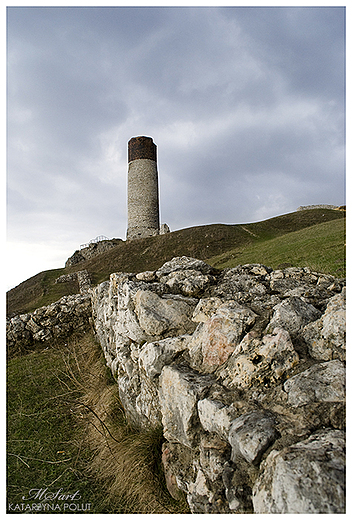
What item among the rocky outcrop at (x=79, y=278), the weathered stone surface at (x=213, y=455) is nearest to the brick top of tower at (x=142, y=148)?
the rocky outcrop at (x=79, y=278)

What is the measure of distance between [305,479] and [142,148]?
42264 mm

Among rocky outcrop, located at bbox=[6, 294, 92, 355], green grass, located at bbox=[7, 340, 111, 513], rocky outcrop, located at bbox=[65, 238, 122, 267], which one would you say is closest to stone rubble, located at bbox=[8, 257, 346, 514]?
green grass, located at bbox=[7, 340, 111, 513]

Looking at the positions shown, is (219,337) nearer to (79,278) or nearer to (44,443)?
(44,443)

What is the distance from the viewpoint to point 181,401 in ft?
9.30

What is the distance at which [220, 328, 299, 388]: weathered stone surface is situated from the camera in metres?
2.52

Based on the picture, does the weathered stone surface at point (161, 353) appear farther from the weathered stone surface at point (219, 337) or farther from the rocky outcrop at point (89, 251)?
the rocky outcrop at point (89, 251)

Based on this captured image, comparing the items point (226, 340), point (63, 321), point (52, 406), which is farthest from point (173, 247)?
point (226, 340)

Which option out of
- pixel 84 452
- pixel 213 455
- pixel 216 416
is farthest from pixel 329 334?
pixel 84 452

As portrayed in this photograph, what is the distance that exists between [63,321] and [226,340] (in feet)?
24.3

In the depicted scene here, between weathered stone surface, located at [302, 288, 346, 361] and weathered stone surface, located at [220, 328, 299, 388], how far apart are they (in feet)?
0.57

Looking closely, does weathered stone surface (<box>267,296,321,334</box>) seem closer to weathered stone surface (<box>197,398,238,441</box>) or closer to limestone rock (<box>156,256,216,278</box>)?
weathered stone surface (<box>197,398,238,441</box>)

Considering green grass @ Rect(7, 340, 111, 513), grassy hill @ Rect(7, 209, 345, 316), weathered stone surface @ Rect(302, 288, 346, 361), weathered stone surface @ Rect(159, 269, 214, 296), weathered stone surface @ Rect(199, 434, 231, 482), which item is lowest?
green grass @ Rect(7, 340, 111, 513)

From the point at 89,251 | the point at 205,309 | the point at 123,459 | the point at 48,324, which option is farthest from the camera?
the point at 89,251
